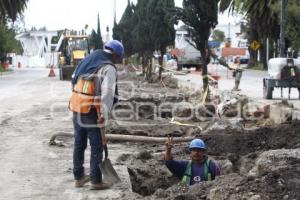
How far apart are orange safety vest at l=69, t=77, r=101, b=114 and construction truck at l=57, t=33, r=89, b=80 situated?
35.0 m

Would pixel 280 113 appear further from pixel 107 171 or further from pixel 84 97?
pixel 84 97

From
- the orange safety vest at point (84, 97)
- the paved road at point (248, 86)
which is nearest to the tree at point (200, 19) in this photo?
the paved road at point (248, 86)

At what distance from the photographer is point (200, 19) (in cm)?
1977

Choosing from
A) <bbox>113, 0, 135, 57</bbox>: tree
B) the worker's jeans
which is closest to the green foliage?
<bbox>113, 0, 135, 57</bbox>: tree

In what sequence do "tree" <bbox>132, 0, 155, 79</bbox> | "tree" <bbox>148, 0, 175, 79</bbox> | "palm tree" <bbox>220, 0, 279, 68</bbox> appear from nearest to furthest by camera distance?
"tree" <bbox>148, 0, 175, 79</bbox>, "tree" <bbox>132, 0, 155, 79</bbox>, "palm tree" <bbox>220, 0, 279, 68</bbox>

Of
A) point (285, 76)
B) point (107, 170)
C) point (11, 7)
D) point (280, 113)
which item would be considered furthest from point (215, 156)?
point (11, 7)

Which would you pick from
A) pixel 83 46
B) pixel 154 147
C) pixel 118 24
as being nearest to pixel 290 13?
pixel 118 24

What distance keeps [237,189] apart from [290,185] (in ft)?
1.53

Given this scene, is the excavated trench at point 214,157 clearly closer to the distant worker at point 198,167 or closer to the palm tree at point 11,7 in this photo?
the distant worker at point 198,167

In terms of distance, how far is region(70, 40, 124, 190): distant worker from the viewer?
837 cm

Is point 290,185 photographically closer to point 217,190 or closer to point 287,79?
point 217,190

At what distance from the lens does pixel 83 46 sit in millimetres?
44969

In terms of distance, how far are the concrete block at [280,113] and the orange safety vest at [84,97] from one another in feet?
21.7

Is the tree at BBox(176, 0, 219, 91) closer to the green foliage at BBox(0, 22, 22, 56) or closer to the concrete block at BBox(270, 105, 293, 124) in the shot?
the concrete block at BBox(270, 105, 293, 124)
